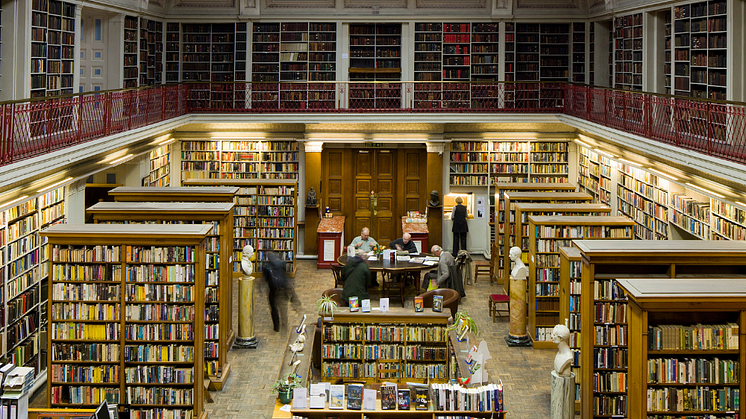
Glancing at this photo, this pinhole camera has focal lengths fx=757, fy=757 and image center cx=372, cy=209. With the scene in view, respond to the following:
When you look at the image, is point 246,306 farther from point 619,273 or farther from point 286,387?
point 619,273

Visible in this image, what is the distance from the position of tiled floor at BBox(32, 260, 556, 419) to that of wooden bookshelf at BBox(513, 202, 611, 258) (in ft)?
4.31

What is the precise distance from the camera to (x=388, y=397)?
255 inches

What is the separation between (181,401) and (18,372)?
6.95 feet

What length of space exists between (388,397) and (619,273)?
8.53 feet

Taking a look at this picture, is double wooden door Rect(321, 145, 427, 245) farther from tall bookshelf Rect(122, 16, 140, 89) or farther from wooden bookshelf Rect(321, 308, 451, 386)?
wooden bookshelf Rect(321, 308, 451, 386)

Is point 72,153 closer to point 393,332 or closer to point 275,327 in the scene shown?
point 275,327

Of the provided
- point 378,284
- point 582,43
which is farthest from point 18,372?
point 582,43

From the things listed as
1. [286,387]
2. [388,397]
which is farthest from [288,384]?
[388,397]

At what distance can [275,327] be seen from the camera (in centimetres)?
1065

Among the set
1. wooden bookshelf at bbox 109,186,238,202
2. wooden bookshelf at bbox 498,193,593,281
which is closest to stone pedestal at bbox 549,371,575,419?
wooden bookshelf at bbox 498,193,593,281

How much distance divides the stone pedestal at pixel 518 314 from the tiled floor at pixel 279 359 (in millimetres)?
140

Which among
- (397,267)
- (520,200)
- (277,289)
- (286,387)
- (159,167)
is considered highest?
(159,167)

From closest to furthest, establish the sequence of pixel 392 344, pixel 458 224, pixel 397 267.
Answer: pixel 392 344, pixel 397 267, pixel 458 224

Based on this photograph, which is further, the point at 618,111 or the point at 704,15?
the point at 618,111
